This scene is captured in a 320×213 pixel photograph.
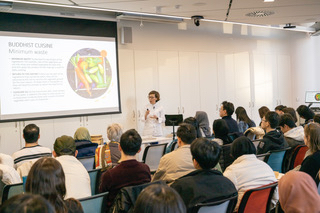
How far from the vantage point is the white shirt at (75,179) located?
3018 mm

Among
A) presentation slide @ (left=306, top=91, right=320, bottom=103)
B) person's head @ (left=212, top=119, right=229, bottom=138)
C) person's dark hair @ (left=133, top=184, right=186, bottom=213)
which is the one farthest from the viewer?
presentation slide @ (left=306, top=91, right=320, bottom=103)

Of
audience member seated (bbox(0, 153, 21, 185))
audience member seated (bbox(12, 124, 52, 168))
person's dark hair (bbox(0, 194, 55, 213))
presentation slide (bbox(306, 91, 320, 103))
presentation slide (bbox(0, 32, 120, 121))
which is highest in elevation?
presentation slide (bbox(0, 32, 120, 121))

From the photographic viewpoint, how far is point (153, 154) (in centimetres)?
495

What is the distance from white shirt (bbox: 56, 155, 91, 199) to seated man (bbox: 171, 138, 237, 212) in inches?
38.9

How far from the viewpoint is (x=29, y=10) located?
7.00 metres

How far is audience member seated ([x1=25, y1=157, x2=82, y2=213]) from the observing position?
187 cm

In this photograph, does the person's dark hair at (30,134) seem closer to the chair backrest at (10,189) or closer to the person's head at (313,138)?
the chair backrest at (10,189)

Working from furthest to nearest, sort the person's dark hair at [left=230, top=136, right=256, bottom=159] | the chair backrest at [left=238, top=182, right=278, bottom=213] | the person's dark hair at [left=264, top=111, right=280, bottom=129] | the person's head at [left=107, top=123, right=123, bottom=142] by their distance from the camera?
the person's dark hair at [left=264, top=111, right=280, bottom=129], the person's head at [left=107, top=123, right=123, bottom=142], the person's dark hair at [left=230, top=136, right=256, bottom=159], the chair backrest at [left=238, top=182, right=278, bottom=213]

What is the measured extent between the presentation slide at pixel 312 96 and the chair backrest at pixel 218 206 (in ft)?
30.9

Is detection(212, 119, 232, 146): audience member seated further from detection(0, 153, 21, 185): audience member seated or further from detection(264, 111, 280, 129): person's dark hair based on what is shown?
detection(0, 153, 21, 185): audience member seated

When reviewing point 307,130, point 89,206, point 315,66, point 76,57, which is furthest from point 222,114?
point 315,66

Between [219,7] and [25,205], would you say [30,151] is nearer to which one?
[25,205]

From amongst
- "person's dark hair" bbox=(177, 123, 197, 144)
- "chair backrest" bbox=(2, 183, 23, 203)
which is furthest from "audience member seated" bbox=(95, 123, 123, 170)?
"chair backrest" bbox=(2, 183, 23, 203)

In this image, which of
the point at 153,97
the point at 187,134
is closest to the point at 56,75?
the point at 153,97
